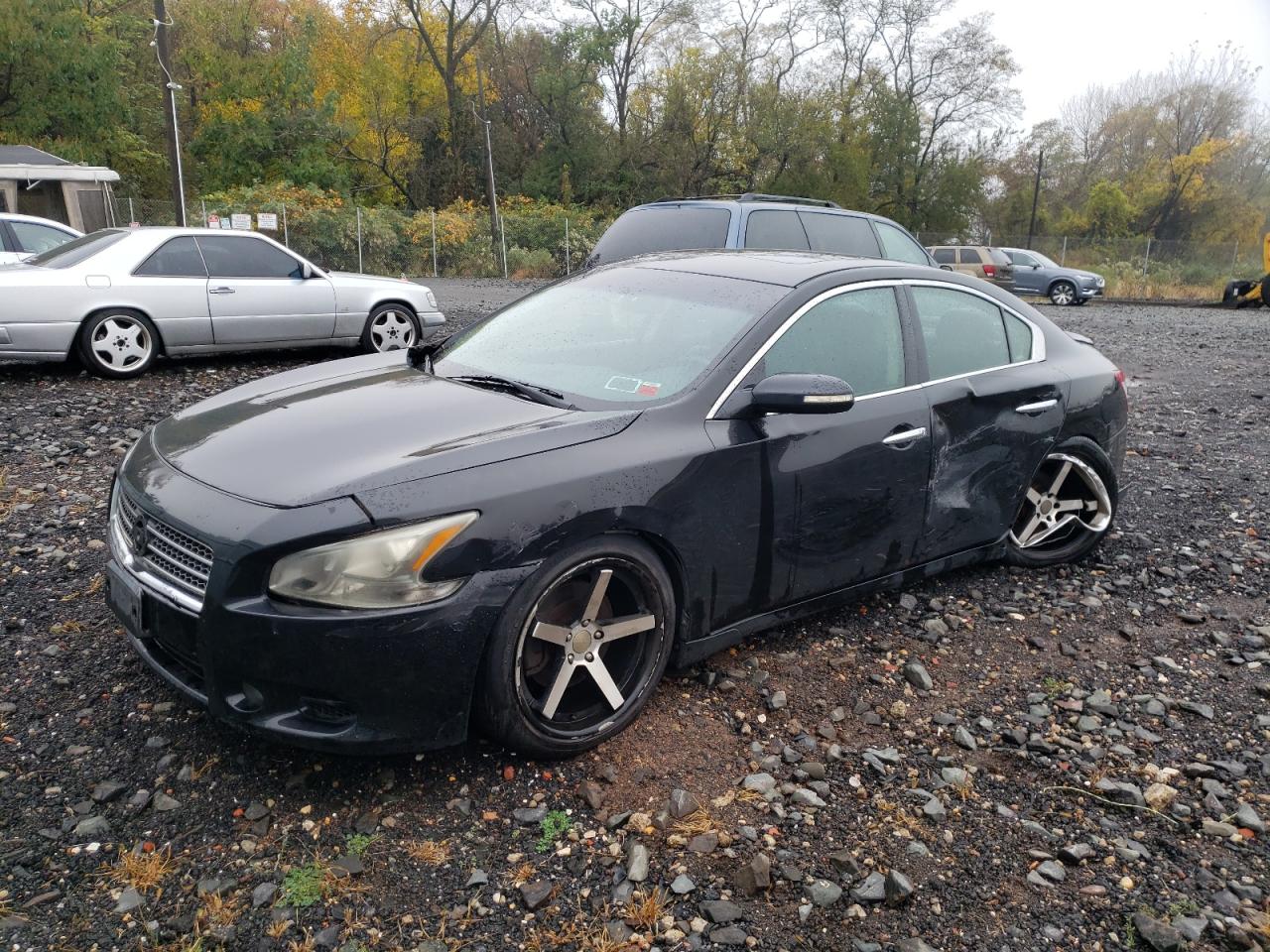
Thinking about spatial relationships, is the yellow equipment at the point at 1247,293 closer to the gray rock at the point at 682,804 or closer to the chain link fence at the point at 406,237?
the chain link fence at the point at 406,237

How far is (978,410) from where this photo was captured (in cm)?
391

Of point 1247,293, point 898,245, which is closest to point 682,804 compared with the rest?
point 898,245

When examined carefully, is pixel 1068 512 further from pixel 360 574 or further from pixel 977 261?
pixel 977 261

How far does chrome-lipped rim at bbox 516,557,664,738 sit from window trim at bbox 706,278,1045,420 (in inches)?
26.5

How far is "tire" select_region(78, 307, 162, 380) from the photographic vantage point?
7777 millimetres

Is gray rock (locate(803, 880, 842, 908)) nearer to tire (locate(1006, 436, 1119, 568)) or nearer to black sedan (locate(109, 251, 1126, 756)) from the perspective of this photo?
black sedan (locate(109, 251, 1126, 756))

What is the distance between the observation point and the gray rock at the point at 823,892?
2371 mm

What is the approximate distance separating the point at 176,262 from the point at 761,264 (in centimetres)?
651

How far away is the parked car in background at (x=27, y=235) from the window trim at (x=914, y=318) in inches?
393

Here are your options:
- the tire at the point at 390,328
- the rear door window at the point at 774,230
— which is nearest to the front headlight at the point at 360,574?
the rear door window at the point at 774,230

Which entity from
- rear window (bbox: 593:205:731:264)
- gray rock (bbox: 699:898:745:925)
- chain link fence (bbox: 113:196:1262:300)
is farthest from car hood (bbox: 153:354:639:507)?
chain link fence (bbox: 113:196:1262:300)

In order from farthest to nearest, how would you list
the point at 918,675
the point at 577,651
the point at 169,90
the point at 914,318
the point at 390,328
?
the point at 169,90, the point at 390,328, the point at 914,318, the point at 918,675, the point at 577,651

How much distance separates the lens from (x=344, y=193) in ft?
127

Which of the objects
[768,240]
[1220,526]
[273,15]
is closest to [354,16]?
[273,15]
